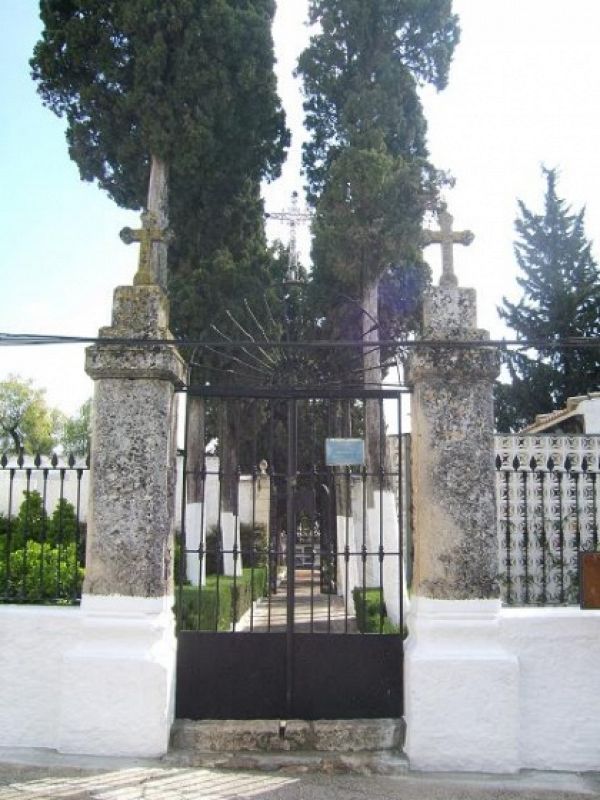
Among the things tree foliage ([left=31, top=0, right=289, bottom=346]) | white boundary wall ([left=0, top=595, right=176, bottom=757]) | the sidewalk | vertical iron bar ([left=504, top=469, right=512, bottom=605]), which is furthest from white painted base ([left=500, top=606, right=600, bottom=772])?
tree foliage ([left=31, top=0, right=289, bottom=346])

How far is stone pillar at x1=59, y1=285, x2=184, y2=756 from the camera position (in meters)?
4.81

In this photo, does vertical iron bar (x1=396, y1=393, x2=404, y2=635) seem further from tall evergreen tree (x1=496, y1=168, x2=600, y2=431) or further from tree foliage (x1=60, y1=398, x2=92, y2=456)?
tree foliage (x1=60, y1=398, x2=92, y2=456)

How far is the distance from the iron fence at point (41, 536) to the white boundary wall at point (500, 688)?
8.11ft

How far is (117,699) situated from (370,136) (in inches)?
393

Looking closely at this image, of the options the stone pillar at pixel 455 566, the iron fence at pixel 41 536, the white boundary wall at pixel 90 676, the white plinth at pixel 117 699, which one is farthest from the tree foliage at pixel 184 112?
the white plinth at pixel 117 699

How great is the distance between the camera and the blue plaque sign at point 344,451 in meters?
5.33

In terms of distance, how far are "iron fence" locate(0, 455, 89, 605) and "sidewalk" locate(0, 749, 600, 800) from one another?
1223 mm

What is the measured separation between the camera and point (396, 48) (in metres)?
13.1

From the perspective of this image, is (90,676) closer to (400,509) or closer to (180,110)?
(400,509)

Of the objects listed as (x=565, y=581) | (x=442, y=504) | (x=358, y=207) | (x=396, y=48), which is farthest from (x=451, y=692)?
(x=396, y=48)

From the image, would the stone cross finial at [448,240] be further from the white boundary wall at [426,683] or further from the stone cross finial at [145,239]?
the white boundary wall at [426,683]

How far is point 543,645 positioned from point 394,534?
18.9 feet

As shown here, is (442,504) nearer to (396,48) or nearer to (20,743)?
(20,743)

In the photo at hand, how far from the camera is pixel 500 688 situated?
188 inches
